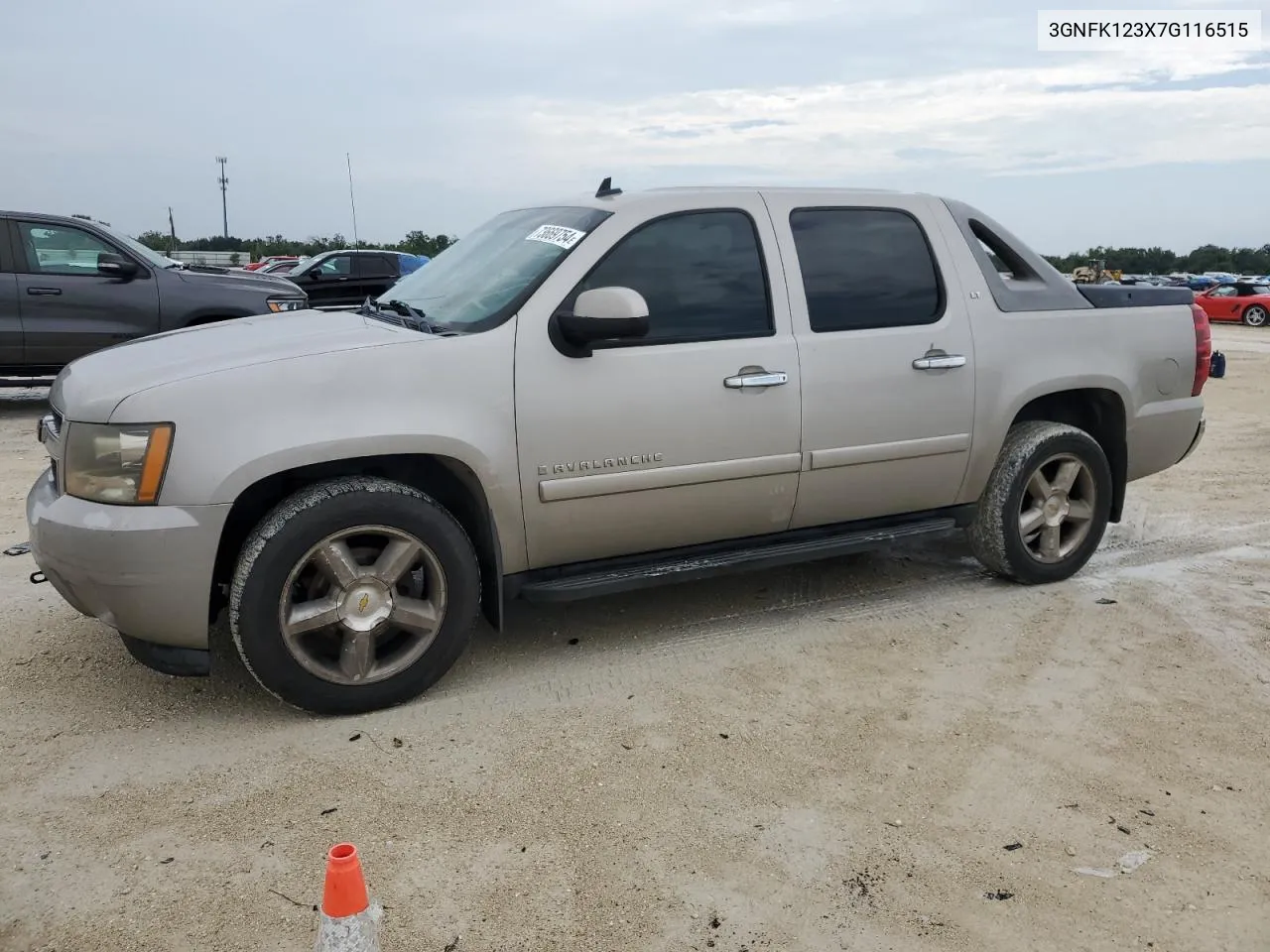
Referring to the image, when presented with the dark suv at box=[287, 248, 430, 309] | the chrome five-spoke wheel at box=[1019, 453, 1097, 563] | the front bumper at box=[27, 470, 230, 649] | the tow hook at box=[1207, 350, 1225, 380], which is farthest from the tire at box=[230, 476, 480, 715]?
the dark suv at box=[287, 248, 430, 309]

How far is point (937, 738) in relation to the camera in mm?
3359

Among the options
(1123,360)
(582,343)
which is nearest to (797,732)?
(582,343)

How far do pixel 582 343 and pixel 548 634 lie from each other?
1315 mm

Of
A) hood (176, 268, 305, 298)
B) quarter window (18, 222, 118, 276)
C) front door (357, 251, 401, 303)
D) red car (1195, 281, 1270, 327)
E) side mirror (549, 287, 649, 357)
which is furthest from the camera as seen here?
red car (1195, 281, 1270, 327)

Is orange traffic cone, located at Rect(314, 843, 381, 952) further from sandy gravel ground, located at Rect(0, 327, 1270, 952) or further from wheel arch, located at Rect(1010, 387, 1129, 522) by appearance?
wheel arch, located at Rect(1010, 387, 1129, 522)

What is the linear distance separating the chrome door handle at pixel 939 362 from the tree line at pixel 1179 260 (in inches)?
2764

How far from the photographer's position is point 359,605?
3.39 metres

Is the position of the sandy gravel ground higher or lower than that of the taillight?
lower

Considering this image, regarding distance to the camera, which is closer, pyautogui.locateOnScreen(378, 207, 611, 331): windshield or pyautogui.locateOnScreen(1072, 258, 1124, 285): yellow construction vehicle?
pyautogui.locateOnScreen(378, 207, 611, 331): windshield

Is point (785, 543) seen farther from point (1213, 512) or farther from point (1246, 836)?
point (1213, 512)

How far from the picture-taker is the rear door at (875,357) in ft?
13.3

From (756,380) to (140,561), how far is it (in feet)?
7.19

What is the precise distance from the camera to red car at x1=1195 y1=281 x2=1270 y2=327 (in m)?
27.0

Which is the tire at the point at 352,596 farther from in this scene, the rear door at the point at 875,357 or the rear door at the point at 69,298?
the rear door at the point at 69,298
